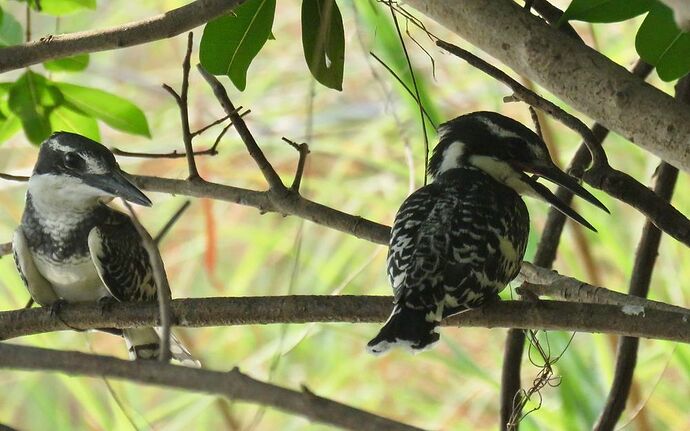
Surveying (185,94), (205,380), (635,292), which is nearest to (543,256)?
(635,292)

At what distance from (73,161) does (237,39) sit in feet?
1.20

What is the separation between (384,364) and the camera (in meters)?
2.94

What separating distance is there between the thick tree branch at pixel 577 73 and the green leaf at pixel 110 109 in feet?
2.01

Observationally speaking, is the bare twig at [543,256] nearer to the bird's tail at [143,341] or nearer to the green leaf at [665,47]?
the green leaf at [665,47]

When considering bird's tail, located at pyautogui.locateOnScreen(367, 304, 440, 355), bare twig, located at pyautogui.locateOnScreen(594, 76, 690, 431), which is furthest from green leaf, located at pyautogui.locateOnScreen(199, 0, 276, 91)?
bare twig, located at pyautogui.locateOnScreen(594, 76, 690, 431)

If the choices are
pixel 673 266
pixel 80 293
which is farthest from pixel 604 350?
pixel 80 293

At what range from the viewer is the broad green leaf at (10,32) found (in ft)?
5.08

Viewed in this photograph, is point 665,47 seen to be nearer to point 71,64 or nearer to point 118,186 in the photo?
point 118,186

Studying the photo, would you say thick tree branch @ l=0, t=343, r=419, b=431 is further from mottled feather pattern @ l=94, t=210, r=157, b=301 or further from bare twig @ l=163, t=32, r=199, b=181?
mottled feather pattern @ l=94, t=210, r=157, b=301

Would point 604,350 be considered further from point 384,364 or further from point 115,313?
point 115,313

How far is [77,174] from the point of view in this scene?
1.53 meters

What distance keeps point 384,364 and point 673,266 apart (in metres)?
1.03

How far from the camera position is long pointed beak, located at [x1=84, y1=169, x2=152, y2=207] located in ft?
4.59

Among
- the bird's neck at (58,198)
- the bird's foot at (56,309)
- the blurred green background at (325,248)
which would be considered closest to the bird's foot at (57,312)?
the bird's foot at (56,309)
